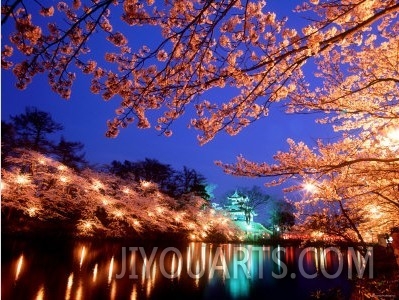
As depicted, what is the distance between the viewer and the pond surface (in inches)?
362

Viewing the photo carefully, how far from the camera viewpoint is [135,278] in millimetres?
11453

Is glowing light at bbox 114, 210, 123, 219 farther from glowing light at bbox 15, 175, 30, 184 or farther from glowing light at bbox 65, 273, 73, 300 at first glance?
glowing light at bbox 65, 273, 73, 300

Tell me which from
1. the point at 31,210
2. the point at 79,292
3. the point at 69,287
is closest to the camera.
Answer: the point at 79,292

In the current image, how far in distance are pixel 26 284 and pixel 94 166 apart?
21173 millimetres

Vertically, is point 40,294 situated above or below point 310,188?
below

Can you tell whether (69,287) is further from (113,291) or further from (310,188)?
(310,188)

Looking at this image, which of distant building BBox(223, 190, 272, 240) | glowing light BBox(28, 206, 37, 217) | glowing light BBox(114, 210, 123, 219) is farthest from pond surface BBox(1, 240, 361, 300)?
distant building BBox(223, 190, 272, 240)

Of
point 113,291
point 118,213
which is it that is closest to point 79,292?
point 113,291

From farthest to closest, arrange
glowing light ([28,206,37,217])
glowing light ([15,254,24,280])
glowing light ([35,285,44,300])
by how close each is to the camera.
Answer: glowing light ([28,206,37,217]) < glowing light ([15,254,24,280]) < glowing light ([35,285,44,300])

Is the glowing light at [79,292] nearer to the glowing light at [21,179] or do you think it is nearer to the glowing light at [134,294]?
the glowing light at [134,294]

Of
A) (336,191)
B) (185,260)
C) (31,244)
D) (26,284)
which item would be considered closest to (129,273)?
(26,284)

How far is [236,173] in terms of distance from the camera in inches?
277

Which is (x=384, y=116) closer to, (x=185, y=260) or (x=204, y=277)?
(x=204, y=277)

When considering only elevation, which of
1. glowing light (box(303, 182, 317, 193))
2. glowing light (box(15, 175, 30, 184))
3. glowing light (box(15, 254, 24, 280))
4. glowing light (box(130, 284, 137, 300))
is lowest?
glowing light (box(130, 284, 137, 300))
